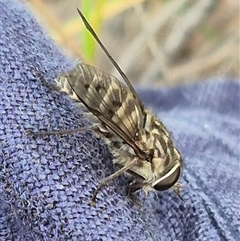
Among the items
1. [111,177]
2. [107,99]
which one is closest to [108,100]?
[107,99]

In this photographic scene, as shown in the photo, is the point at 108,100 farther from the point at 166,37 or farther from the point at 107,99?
the point at 166,37

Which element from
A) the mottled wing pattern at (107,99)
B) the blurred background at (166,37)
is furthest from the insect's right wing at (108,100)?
the blurred background at (166,37)

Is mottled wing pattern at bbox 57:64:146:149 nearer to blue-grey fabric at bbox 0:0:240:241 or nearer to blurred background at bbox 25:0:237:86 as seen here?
blue-grey fabric at bbox 0:0:240:241

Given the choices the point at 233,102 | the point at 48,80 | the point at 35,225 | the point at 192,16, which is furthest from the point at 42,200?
the point at 192,16

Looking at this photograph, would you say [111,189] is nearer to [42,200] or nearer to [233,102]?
[42,200]

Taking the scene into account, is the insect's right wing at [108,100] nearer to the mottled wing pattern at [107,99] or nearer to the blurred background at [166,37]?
the mottled wing pattern at [107,99]
